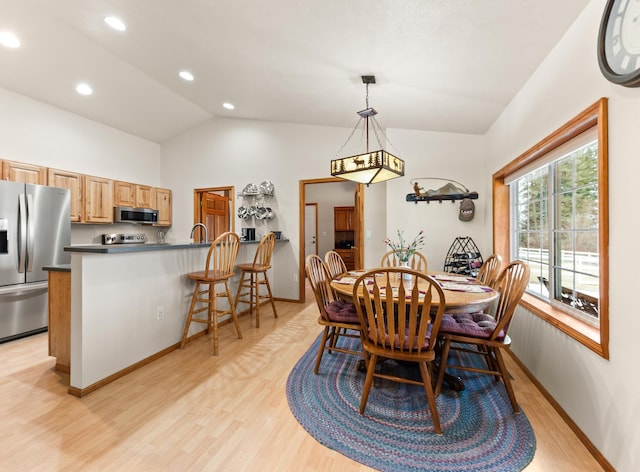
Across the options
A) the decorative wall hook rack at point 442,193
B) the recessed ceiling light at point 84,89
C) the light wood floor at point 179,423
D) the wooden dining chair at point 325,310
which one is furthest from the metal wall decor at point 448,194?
the recessed ceiling light at point 84,89

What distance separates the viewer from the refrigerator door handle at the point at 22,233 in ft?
9.86

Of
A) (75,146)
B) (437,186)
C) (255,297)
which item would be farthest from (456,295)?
(75,146)

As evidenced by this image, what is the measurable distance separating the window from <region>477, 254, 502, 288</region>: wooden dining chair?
298 millimetres

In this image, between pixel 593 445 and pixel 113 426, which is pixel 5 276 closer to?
pixel 113 426

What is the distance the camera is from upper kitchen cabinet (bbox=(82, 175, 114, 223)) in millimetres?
4102

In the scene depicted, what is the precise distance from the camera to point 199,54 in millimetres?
2781

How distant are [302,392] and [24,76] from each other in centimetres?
467

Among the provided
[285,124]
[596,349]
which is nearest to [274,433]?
[596,349]

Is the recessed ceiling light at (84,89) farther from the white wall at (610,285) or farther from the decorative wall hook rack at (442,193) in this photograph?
the white wall at (610,285)

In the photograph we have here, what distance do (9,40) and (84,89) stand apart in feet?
2.79

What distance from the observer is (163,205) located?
5.29 meters

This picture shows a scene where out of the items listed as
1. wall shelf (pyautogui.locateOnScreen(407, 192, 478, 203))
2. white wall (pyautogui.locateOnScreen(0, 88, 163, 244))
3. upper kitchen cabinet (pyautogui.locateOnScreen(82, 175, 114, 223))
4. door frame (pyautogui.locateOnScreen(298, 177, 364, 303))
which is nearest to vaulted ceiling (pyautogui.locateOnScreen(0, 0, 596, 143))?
white wall (pyautogui.locateOnScreen(0, 88, 163, 244))

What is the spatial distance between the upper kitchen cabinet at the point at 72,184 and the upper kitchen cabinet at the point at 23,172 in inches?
3.0

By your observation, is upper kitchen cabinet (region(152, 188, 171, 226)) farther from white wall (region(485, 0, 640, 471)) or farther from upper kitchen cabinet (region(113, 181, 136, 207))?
white wall (region(485, 0, 640, 471))
